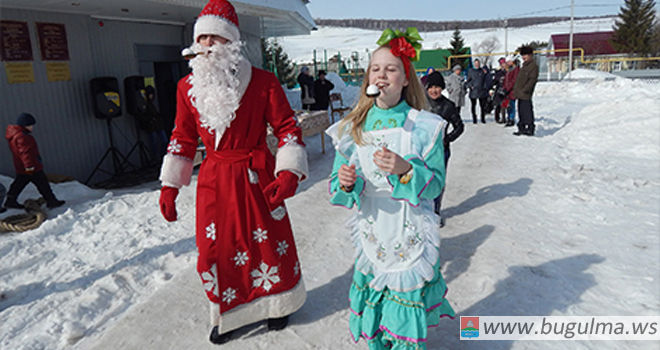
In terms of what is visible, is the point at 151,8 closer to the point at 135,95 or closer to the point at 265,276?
the point at 135,95

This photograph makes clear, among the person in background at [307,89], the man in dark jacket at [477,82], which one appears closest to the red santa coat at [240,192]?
the person in background at [307,89]

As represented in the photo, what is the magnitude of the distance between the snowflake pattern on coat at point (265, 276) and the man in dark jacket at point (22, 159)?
15.0 feet

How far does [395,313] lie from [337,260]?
6.77 ft

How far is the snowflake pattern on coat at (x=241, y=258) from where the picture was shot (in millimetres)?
2748

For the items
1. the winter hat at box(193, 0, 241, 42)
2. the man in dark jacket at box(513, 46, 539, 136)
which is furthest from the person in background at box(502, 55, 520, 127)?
the winter hat at box(193, 0, 241, 42)

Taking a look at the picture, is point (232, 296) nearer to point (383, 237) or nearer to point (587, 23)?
point (383, 237)

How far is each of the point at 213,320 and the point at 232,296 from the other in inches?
10.8

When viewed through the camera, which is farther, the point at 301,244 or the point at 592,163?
the point at 592,163

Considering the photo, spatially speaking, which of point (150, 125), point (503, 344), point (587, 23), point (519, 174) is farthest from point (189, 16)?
point (587, 23)

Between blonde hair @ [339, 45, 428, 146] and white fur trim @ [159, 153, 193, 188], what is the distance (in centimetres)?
113

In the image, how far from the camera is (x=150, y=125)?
29.9ft

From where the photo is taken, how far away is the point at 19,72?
6898 mm

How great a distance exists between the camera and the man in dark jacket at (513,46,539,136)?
9203mm

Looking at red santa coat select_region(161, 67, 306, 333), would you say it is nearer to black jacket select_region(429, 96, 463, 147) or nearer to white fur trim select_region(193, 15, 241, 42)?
white fur trim select_region(193, 15, 241, 42)
